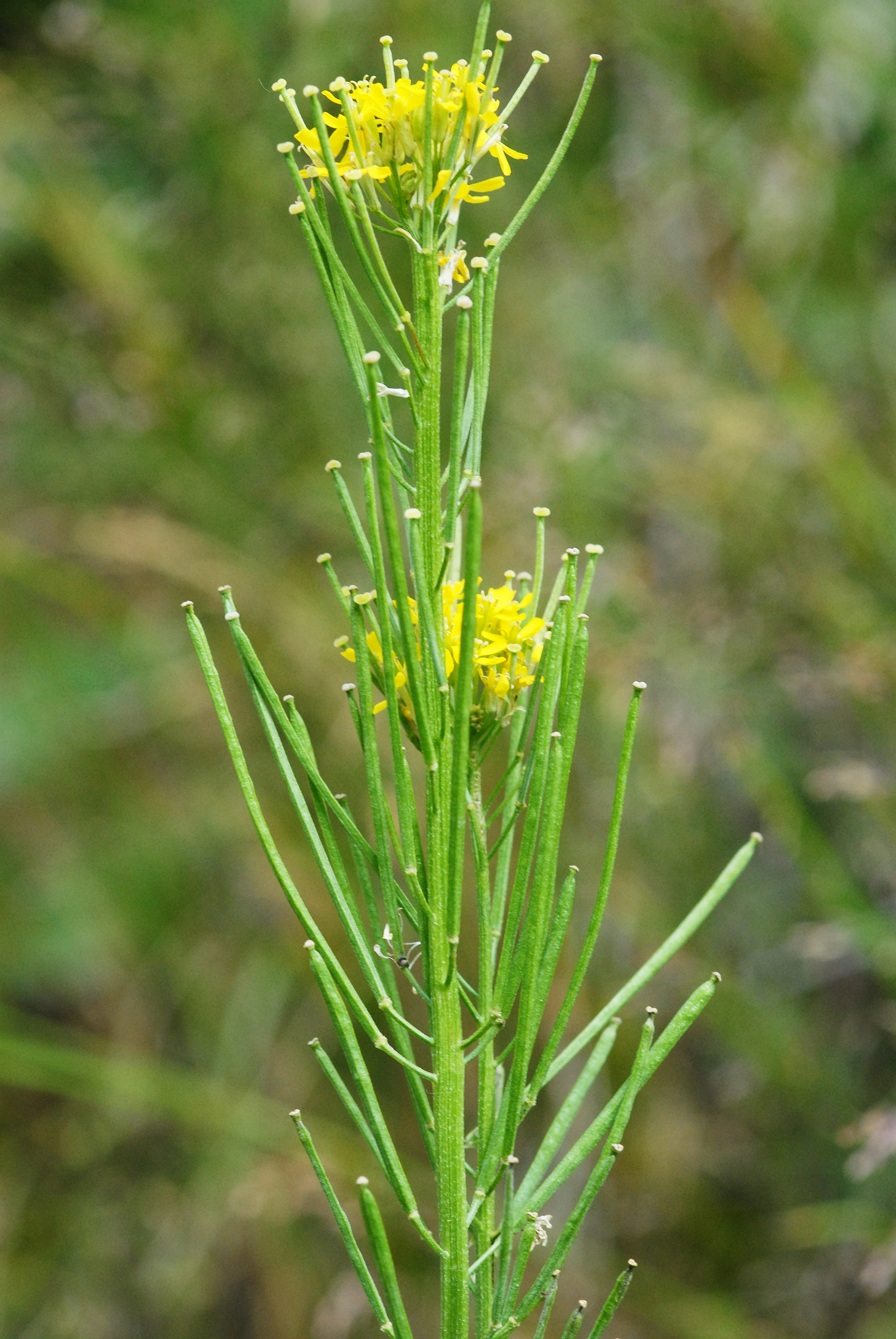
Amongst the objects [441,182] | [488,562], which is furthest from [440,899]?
[488,562]

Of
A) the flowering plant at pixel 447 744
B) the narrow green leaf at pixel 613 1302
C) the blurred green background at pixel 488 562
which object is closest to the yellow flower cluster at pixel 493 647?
the flowering plant at pixel 447 744

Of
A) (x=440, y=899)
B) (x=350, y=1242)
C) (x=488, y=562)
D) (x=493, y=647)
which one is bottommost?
(x=350, y=1242)

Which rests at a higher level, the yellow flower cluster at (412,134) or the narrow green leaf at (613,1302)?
the yellow flower cluster at (412,134)

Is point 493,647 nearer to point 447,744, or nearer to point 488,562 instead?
point 447,744

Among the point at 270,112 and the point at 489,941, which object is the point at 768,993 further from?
the point at 270,112

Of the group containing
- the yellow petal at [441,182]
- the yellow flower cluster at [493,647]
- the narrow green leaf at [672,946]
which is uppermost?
the yellow petal at [441,182]

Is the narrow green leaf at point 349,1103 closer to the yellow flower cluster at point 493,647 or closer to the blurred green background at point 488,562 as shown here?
the yellow flower cluster at point 493,647

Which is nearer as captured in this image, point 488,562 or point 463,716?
point 463,716

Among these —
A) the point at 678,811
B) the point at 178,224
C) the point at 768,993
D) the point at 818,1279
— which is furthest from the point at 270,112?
the point at 818,1279
